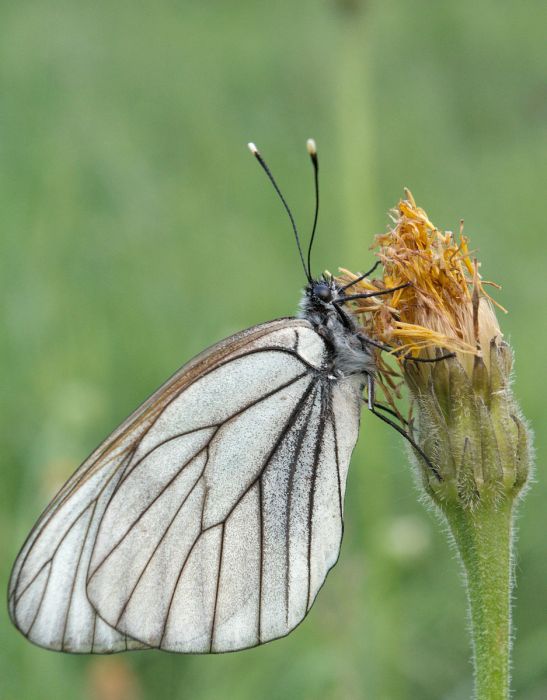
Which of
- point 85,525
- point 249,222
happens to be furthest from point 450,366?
point 249,222

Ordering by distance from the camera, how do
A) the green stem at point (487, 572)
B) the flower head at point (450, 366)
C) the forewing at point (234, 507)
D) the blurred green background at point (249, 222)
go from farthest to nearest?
the blurred green background at point (249, 222), the forewing at point (234, 507), the flower head at point (450, 366), the green stem at point (487, 572)

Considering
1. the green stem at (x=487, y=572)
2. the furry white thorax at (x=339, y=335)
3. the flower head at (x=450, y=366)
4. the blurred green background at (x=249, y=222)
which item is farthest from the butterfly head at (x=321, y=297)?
the green stem at (x=487, y=572)

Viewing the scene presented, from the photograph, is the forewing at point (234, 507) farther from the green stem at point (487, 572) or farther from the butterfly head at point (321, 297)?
the green stem at point (487, 572)

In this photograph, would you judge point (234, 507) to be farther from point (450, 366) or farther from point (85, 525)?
point (450, 366)

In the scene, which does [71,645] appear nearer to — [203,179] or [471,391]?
[471,391]

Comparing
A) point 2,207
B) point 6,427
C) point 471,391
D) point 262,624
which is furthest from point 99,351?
point 471,391

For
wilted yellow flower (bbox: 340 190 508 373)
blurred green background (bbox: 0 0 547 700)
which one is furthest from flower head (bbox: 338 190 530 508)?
blurred green background (bbox: 0 0 547 700)

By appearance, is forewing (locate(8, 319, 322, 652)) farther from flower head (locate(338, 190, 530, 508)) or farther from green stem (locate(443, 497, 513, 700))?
green stem (locate(443, 497, 513, 700))
